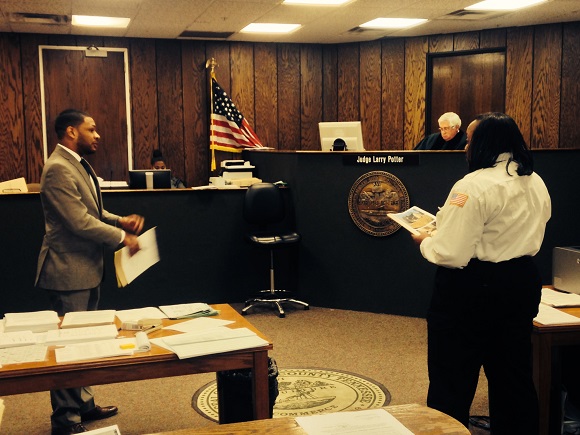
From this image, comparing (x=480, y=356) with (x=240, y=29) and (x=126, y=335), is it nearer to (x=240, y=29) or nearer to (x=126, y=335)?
(x=126, y=335)

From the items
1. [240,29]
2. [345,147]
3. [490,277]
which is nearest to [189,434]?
[490,277]

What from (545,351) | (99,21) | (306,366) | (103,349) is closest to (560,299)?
(545,351)

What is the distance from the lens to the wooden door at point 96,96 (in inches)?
313

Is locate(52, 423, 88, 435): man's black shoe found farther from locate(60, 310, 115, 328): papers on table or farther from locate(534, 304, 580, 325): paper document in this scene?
locate(534, 304, 580, 325): paper document

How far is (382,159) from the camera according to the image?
5.66 metres

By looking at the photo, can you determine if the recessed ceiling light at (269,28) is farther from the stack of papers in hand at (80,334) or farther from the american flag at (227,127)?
the stack of papers in hand at (80,334)

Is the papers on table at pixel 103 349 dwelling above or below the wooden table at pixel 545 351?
above

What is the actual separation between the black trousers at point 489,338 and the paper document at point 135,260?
4.35ft

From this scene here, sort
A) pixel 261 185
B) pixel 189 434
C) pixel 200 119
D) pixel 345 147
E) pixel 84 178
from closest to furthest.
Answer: pixel 189 434 → pixel 84 178 → pixel 261 185 → pixel 345 147 → pixel 200 119

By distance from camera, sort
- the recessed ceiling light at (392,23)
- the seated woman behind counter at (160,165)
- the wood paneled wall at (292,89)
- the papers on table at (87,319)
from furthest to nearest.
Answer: the seated woman behind counter at (160,165) < the wood paneled wall at (292,89) < the recessed ceiling light at (392,23) < the papers on table at (87,319)

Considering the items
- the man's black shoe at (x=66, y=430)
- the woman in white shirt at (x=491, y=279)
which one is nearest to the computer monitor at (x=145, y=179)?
the man's black shoe at (x=66, y=430)

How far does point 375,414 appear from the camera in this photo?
1.69 metres

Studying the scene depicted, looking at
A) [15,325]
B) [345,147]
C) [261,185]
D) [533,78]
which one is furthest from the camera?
[533,78]

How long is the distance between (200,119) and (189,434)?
7.17 meters
